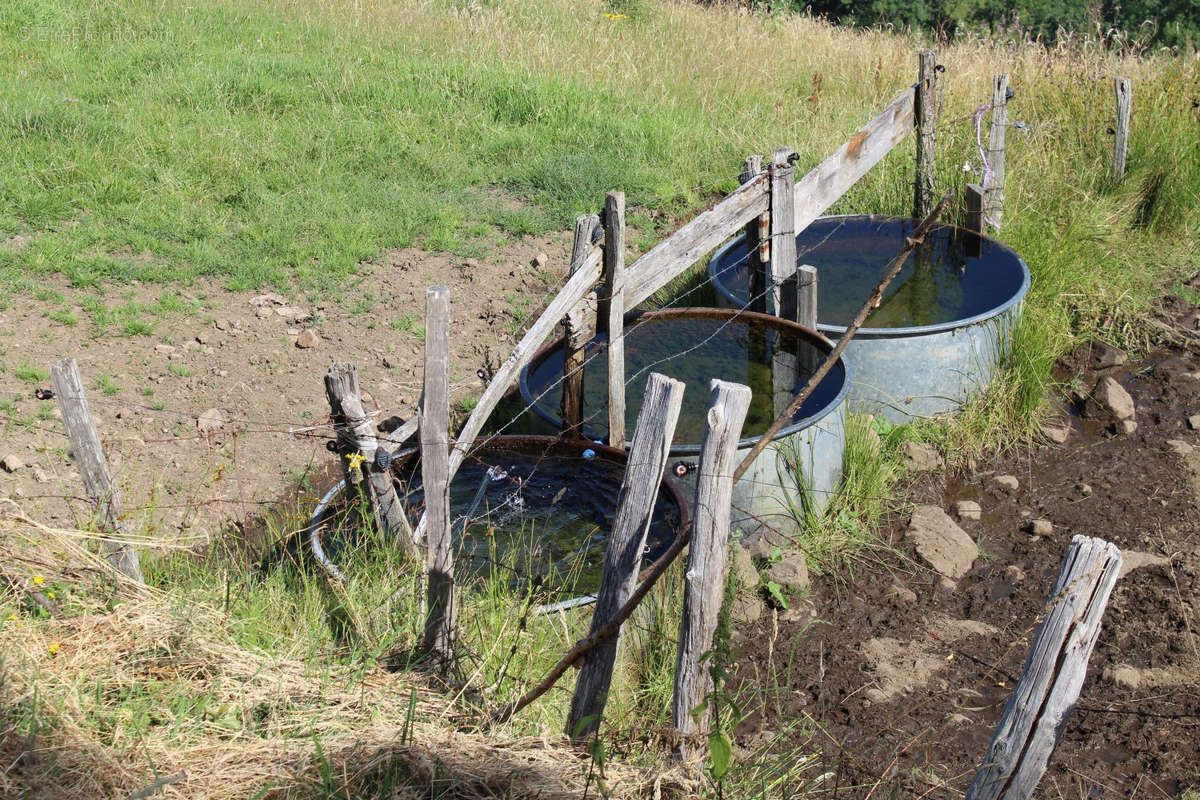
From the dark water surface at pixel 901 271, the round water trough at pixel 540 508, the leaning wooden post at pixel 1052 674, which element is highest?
the leaning wooden post at pixel 1052 674

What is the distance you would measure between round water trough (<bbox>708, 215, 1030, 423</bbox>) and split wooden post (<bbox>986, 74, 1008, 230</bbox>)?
0.27 m

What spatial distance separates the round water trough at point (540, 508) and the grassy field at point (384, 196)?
559 mm

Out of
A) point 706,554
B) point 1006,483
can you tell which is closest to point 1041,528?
point 1006,483

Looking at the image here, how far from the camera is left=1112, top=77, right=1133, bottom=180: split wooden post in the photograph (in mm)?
7719

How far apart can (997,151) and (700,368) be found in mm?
2775

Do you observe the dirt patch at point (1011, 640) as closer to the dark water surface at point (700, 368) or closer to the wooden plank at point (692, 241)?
the dark water surface at point (700, 368)

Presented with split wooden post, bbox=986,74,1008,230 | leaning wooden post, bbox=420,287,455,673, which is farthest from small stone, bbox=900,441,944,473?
leaning wooden post, bbox=420,287,455,673

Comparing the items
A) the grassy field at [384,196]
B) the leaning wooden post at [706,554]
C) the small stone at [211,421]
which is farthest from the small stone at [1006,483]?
the small stone at [211,421]

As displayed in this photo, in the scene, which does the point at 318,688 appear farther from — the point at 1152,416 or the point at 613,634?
the point at 1152,416

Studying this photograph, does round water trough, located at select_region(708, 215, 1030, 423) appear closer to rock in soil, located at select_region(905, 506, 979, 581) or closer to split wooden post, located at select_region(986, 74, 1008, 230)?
split wooden post, located at select_region(986, 74, 1008, 230)

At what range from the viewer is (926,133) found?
696cm

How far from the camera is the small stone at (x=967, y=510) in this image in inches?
206

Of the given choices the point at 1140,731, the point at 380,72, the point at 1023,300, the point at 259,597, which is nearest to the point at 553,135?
the point at 380,72

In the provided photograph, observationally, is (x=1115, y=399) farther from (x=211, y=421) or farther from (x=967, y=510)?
(x=211, y=421)
